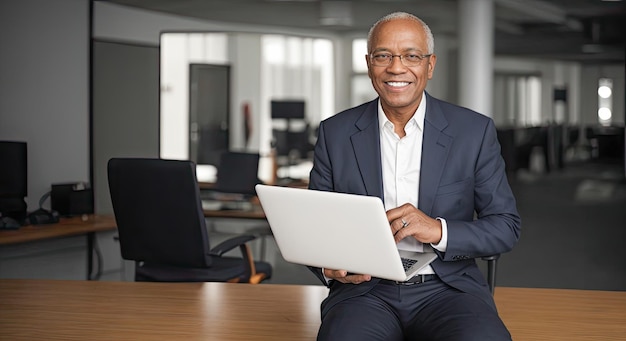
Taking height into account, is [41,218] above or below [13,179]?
below

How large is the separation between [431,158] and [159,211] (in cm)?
215

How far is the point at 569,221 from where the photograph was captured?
29.5 feet

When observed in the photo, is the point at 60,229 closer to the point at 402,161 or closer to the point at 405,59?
the point at 402,161

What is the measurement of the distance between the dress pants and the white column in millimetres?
7005

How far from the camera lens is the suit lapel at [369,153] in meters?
2.71

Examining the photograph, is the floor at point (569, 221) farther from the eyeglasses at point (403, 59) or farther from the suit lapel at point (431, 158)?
Result: the eyeglasses at point (403, 59)

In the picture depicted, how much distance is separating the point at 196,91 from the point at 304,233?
1162 cm

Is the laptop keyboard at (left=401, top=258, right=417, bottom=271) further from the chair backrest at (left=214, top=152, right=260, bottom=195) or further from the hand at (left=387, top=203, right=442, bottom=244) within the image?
the chair backrest at (left=214, top=152, right=260, bottom=195)

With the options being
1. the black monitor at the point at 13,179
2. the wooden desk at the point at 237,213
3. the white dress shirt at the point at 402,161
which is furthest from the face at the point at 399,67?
the black monitor at the point at 13,179

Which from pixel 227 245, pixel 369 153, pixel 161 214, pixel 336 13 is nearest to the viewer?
pixel 369 153

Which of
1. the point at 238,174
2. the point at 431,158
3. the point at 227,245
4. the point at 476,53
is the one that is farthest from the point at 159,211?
the point at 476,53

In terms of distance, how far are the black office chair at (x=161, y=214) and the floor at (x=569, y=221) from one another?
380 centimetres

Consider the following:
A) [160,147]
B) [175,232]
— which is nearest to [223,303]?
[175,232]

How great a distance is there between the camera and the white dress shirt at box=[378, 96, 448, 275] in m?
2.73
